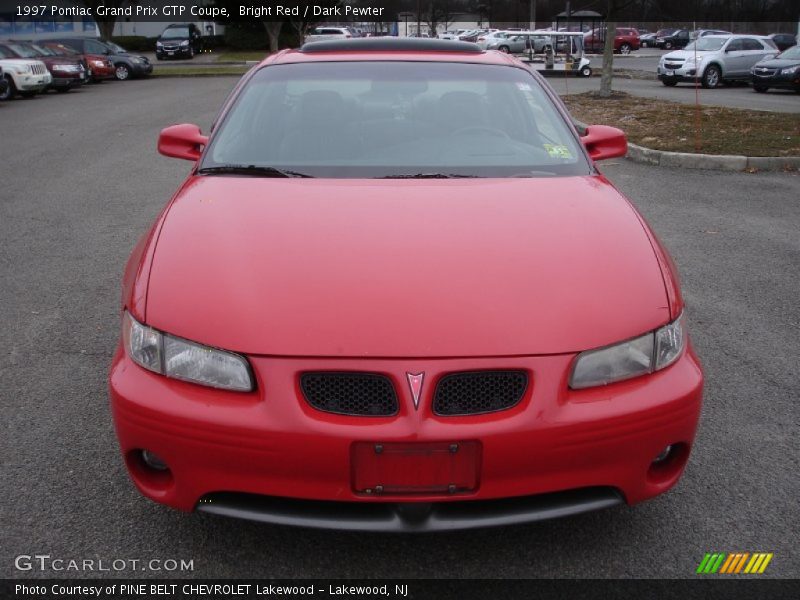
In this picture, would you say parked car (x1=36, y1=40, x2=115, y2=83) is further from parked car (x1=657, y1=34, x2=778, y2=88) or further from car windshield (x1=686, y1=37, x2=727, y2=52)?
car windshield (x1=686, y1=37, x2=727, y2=52)

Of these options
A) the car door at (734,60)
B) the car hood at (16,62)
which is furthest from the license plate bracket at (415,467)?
the car door at (734,60)

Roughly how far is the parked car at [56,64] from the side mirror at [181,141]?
827 inches

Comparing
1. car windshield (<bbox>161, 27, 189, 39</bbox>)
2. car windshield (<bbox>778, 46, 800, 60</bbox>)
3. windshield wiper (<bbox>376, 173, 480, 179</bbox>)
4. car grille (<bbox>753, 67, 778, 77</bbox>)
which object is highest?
car windshield (<bbox>161, 27, 189, 39</bbox>)

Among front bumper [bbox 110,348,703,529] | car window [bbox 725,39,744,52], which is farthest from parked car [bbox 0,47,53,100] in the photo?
front bumper [bbox 110,348,703,529]

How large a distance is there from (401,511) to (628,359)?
0.79m

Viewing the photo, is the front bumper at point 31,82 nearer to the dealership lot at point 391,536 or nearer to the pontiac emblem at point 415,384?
the dealership lot at point 391,536

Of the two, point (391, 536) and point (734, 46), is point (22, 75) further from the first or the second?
point (391, 536)

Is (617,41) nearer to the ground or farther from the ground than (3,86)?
farther from the ground

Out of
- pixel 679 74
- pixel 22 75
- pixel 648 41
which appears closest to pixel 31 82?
pixel 22 75

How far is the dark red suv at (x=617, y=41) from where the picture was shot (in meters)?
47.4

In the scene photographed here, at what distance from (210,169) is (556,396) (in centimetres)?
188

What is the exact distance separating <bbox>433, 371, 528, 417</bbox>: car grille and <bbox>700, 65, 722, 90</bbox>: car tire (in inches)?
971

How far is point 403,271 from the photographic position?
7.95ft

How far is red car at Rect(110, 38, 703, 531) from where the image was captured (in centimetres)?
212
